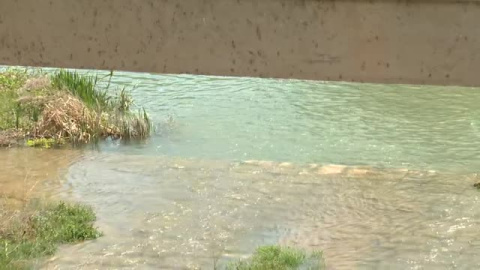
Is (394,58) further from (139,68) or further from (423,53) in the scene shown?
(139,68)

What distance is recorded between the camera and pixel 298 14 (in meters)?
2.50

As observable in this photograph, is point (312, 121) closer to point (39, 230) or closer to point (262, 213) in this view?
point (262, 213)

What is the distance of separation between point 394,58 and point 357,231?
4.40 m

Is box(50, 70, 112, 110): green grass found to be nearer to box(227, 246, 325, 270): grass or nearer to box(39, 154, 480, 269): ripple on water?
box(39, 154, 480, 269): ripple on water

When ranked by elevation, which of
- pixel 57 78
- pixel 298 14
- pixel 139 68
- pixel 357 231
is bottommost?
pixel 357 231

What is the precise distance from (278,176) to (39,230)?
3257 mm

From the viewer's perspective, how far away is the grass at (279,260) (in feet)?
18.0

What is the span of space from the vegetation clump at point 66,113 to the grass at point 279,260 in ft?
14.3

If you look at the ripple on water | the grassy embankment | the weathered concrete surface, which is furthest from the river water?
the weathered concrete surface

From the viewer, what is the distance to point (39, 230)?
237 inches

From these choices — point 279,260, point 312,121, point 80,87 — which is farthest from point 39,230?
point 312,121

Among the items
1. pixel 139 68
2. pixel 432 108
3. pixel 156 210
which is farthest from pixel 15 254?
pixel 432 108

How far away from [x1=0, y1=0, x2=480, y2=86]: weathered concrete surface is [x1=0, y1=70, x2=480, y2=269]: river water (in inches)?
132

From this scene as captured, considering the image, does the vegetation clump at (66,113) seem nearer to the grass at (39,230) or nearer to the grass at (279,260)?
the grass at (39,230)
